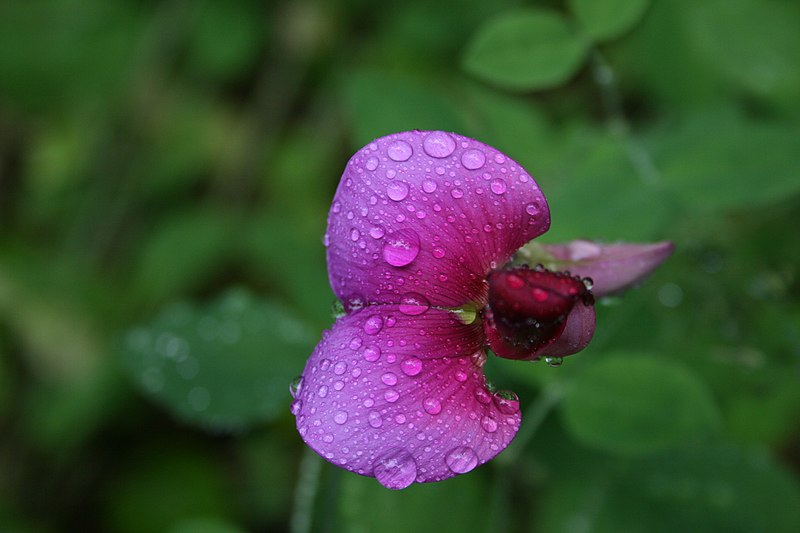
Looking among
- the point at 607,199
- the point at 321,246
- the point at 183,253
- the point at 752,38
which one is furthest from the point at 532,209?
the point at 183,253

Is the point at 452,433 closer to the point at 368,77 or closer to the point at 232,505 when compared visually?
the point at 368,77

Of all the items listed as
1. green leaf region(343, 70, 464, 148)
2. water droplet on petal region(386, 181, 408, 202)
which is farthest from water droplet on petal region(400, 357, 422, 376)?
green leaf region(343, 70, 464, 148)

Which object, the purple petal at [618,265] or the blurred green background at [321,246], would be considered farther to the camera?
the blurred green background at [321,246]

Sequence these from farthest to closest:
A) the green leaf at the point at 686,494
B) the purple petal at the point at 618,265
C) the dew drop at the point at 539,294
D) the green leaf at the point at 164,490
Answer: the green leaf at the point at 164,490 < the green leaf at the point at 686,494 < the purple petal at the point at 618,265 < the dew drop at the point at 539,294

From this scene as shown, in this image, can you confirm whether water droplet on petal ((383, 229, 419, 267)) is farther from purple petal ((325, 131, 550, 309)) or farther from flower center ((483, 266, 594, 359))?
flower center ((483, 266, 594, 359))

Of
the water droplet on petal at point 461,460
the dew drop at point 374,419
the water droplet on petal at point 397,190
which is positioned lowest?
the water droplet on petal at point 461,460

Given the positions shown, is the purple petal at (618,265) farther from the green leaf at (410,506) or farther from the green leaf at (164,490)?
the green leaf at (164,490)

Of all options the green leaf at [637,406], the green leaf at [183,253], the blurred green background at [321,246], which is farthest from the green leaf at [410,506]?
the green leaf at [183,253]
